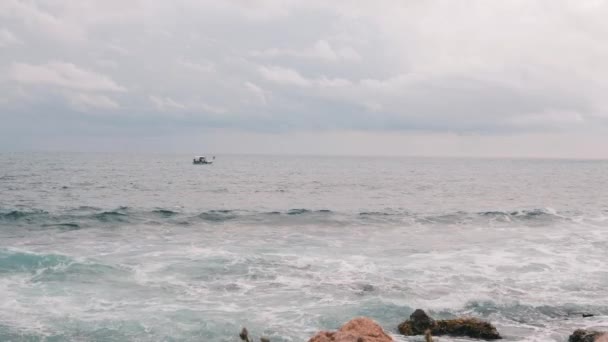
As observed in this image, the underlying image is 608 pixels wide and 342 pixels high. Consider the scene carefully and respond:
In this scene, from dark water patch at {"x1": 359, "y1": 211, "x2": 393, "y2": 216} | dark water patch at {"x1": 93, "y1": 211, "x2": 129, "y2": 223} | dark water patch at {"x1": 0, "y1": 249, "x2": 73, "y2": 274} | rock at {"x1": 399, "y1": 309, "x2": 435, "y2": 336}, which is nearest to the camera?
rock at {"x1": 399, "y1": 309, "x2": 435, "y2": 336}

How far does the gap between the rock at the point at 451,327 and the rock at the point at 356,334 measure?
233 inches

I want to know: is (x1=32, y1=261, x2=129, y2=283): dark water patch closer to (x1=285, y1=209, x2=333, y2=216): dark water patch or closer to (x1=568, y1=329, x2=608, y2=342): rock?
(x1=568, y1=329, x2=608, y2=342): rock

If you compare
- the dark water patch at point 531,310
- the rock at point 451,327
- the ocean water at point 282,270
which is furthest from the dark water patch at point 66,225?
the dark water patch at point 531,310

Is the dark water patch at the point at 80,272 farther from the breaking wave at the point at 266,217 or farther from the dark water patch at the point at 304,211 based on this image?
the dark water patch at the point at 304,211

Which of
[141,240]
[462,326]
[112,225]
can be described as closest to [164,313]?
[462,326]

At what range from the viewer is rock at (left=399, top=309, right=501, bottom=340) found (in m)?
18.2

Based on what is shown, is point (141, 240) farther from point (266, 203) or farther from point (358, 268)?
point (266, 203)

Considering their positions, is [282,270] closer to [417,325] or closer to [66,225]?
[417,325]

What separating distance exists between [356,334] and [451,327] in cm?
769

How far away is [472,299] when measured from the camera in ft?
75.3

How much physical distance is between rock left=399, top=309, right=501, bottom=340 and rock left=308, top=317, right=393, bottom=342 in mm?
5921

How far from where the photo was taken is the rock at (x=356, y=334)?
39.1 feet

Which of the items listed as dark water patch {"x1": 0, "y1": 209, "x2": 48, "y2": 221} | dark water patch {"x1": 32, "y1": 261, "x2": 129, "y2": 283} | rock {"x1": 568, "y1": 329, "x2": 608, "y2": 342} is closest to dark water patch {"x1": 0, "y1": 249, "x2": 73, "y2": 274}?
dark water patch {"x1": 32, "y1": 261, "x2": 129, "y2": 283}

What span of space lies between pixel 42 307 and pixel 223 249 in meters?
14.2
